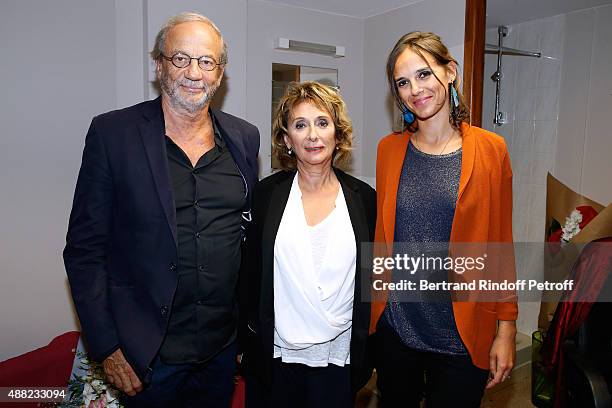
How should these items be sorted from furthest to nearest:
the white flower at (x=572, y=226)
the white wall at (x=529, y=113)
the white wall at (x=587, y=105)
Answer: the white wall at (x=529, y=113), the white wall at (x=587, y=105), the white flower at (x=572, y=226)

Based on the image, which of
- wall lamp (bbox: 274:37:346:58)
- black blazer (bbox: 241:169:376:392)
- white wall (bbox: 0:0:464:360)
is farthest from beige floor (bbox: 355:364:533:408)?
wall lamp (bbox: 274:37:346:58)

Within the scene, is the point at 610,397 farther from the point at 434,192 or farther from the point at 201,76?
the point at 201,76

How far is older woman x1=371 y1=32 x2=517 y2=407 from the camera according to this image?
136 centimetres

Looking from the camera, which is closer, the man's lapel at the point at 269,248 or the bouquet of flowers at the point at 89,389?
the man's lapel at the point at 269,248

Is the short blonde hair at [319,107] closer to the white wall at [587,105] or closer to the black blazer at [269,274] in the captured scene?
the black blazer at [269,274]

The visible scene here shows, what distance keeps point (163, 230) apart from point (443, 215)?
2.68 ft

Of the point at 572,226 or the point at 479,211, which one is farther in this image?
the point at 572,226

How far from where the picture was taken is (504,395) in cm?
267

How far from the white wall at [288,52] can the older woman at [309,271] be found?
121cm

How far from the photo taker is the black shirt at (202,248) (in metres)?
1.42

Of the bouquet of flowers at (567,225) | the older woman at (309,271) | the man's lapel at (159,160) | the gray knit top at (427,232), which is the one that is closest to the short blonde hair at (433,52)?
the gray knit top at (427,232)

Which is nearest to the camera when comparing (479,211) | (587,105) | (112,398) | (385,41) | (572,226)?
(479,211)

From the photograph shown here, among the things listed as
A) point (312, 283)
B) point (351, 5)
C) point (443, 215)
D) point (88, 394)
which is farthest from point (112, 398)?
point (351, 5)

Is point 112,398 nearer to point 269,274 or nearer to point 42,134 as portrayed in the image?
point 269,274
